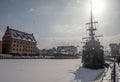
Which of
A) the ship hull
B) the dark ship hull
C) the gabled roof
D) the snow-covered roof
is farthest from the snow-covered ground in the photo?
the snow-covered roof

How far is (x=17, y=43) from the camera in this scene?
272 feet

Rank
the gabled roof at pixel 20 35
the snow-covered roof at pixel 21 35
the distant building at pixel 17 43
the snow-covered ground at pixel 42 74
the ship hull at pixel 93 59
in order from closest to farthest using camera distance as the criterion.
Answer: the snow-covered ground at pixel 42 74, the ship hull at pixel 93 59, the distant building at pixel 17 43, the gabled roof at pixel 20 35, the snow-covered roof at pixel 21 35

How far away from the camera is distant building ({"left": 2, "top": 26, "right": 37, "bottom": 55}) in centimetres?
7919

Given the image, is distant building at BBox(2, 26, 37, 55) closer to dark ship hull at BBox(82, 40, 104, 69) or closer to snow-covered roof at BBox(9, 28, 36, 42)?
snow-covered roof at BBox(9, 28, 36, 42)

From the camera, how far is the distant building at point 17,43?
79.2 metres

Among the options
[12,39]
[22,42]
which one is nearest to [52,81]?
[12,39]

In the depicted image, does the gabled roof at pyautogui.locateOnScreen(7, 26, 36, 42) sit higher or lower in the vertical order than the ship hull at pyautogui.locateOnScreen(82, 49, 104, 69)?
higher

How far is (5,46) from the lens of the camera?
79938mm

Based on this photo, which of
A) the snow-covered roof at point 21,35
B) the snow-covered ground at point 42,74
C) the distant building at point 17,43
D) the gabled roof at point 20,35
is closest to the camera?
the snow-covered ground at point 42,74

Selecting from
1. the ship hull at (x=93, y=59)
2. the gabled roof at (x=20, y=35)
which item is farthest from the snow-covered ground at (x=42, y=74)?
the gabled roof at (x=20, y=35)

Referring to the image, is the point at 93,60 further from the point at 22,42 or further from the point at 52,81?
the point at 22,42

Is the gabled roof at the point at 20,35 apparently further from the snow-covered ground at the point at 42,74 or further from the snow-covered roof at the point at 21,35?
the snow-covered ground at the point at 42,74

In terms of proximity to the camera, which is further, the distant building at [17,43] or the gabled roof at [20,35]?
the gabled roof at [20,35]

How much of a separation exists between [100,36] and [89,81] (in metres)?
44.5
